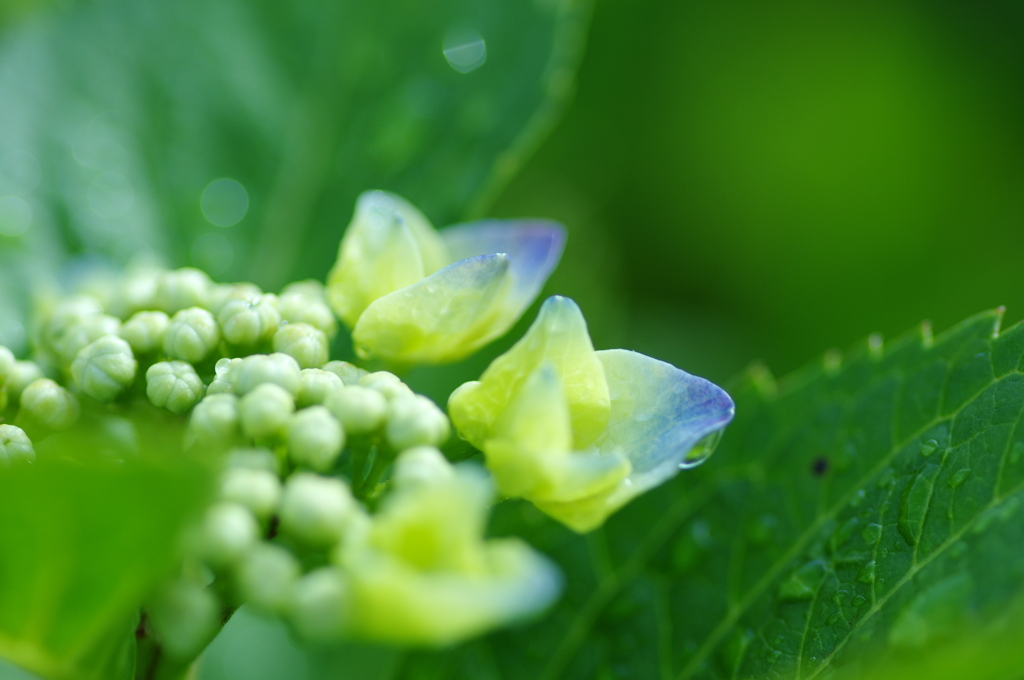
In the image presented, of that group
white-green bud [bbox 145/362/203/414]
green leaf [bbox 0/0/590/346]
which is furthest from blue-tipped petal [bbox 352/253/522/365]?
green leaf [bbox 0/0/590/346]

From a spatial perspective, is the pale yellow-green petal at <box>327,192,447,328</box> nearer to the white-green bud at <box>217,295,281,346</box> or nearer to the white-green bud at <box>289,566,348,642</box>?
the white-green bud at <box>217,295,281,346</box>

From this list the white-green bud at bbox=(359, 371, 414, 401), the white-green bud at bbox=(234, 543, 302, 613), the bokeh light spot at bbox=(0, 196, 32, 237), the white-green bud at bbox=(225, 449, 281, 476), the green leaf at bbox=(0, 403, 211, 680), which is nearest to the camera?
the green leaf at bbox=(0, 403, 211, 680)

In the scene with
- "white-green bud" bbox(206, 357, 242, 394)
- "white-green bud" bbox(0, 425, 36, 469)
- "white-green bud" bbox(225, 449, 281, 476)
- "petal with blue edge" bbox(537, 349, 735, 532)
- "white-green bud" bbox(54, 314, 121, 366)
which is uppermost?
"petal with blue edge" bbox(537, 349, 735, 532)

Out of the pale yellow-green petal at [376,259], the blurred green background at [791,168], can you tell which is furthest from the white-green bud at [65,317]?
the blurred green background at [791,168]

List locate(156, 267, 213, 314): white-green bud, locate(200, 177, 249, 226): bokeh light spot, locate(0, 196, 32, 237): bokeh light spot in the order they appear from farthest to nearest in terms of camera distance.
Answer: locate(200, 177, 249, 226): bokeh light spot
locate(0, 196, 32, 237): bokeh light spot
locate(156, 267, 213, 314): white-green bud

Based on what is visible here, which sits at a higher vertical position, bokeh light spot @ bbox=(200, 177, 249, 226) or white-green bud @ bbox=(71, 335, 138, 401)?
white-green bud @ bbox=(71, 335, 138, 401)

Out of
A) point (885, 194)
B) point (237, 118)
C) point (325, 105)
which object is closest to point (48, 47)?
point (237, 118)

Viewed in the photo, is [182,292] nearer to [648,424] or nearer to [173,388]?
[173,388]
